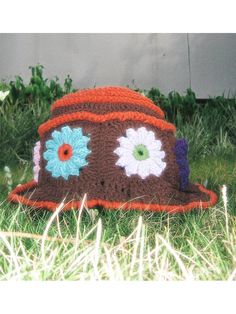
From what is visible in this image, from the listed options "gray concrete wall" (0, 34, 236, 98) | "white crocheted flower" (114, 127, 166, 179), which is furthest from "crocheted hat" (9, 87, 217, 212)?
"gray concrete wall" (0, 34, 236, 98)

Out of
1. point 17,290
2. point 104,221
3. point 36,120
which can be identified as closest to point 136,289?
point 17,290

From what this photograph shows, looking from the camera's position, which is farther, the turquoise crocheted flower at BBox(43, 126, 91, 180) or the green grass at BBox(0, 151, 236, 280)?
the turquoise crocheted flower at BBox(43, 126, 91, 180)

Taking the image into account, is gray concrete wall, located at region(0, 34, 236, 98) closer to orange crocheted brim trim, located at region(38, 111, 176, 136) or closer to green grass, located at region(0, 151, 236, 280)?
green grass, located at region(0, 151, 236, 280)

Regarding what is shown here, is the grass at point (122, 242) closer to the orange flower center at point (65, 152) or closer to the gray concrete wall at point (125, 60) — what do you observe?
the orange flower center at point (65, 152)

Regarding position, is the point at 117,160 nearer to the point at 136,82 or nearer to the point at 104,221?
the point at 104,221

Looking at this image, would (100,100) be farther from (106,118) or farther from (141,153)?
(141,153)

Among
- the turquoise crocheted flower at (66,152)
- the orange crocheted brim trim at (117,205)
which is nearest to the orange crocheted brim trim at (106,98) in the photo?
the turquoise crocheted flower at (66,152)

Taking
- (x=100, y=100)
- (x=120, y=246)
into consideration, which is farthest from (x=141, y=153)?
(x=120, y=246)
